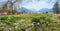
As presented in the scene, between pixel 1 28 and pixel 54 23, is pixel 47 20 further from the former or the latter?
pixel 1 28

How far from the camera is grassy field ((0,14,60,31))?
79.0 inches

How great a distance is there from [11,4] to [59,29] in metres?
0.82

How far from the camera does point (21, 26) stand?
2.02 m

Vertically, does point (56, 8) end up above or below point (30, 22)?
above

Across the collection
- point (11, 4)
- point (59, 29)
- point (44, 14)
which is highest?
point (11, 4)

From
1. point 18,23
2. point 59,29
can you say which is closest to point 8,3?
point 18,23

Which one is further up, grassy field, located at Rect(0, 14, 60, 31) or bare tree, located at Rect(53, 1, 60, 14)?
bare tree, located at Rect(53, 1, 60, 14)

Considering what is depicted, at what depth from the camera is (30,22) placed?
2.02 metres

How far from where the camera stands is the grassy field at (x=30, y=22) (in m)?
2.01

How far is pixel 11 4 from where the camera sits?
6.86 feet

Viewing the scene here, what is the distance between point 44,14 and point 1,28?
26.6 inches

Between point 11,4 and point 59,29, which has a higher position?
point 11,4

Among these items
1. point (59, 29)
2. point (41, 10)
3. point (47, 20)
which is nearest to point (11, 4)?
point (41, 10)

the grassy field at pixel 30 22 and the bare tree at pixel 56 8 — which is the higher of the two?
the bare tree at pixel 56 8
